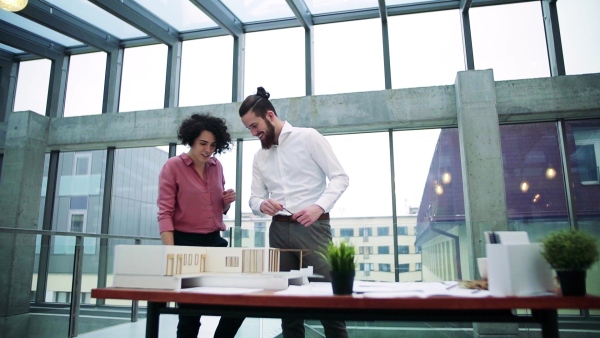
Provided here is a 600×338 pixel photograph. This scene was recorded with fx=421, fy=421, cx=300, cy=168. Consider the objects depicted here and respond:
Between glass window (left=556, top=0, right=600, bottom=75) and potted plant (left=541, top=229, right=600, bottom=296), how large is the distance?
556 centimetres

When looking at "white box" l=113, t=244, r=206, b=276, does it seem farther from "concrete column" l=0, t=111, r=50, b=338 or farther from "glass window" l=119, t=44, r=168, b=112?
"concrete column" l=0, t=111, r=50, b=338

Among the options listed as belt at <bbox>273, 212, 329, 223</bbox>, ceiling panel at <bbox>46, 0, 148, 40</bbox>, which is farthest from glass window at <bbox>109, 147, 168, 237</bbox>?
belt at <bbox>273, 212, 329, 223</bbox>

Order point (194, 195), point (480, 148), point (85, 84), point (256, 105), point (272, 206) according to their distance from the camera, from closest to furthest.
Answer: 1. point (272, 206)
2. point (256, 105)
3. point (194, 195)
4. point (480, 148)
5. point (85, 84)

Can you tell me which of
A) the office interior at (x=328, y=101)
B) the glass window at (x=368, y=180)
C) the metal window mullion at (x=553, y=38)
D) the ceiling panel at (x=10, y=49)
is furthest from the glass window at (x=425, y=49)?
the ceiling panel at (x=10, y=49)

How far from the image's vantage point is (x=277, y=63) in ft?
21.5

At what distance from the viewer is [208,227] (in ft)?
6.77

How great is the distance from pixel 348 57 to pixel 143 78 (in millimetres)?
3388

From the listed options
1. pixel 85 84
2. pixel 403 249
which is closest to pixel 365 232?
pixel 403 249

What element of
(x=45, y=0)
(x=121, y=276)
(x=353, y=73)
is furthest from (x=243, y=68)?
(x=121, y=276)

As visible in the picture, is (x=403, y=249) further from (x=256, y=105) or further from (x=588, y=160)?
(x=588, y=160)

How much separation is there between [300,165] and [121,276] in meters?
0.94

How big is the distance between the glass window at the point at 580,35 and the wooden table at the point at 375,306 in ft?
18.4

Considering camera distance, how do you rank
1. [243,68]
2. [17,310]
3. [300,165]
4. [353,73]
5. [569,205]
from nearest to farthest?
[300,165]
[17,310]
[569,205]
[353,73]
[243,68]

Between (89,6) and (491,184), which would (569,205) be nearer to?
(491,184)
